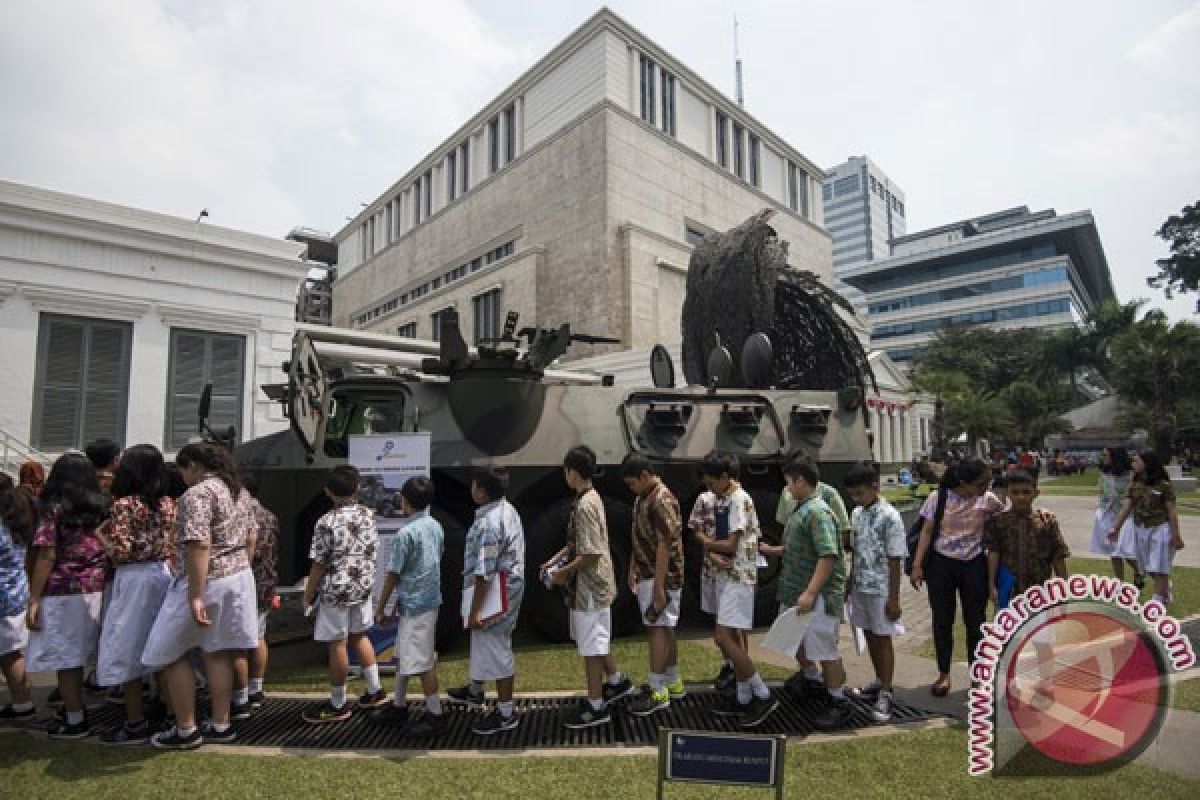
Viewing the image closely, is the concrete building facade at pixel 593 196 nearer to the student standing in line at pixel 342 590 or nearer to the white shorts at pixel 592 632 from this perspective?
the student standing in line at pixel 342 590

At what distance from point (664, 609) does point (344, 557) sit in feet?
6.50

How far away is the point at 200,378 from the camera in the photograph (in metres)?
13.7

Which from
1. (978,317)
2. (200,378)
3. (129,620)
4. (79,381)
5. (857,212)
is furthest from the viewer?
(857,212)

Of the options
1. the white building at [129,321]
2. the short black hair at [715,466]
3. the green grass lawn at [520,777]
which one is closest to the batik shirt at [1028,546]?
the green grass lawn at [520,777]

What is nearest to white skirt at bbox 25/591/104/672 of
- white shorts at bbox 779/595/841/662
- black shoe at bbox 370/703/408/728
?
black shoe at bbox 370/703/408/728

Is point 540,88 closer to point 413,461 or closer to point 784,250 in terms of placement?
point 784,250

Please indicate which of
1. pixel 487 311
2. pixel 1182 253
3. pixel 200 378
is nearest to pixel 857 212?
pixel 1182 253

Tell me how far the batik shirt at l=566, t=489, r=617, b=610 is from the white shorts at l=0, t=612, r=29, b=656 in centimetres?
327

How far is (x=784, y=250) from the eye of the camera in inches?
575

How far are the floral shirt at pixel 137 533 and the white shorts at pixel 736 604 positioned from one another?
321 cm

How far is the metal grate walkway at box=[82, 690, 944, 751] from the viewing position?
3.90 meters

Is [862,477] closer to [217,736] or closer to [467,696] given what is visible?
[467,696]
